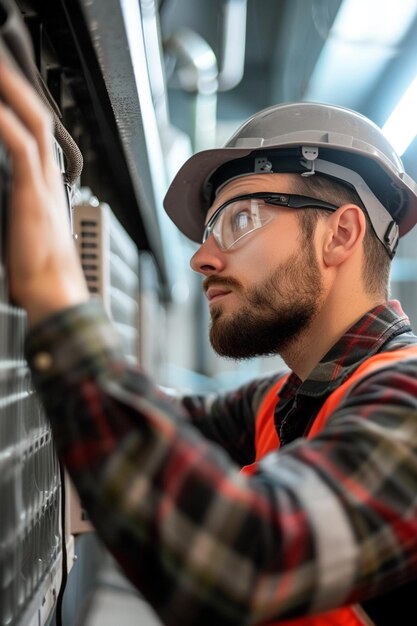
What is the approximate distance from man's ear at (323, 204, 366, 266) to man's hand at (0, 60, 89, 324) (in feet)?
2.45

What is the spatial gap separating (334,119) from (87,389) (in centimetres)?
93

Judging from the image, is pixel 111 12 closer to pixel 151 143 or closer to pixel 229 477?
pixel 151 143

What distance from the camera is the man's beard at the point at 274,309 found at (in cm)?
124

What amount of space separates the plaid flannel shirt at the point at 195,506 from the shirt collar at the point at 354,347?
41cm

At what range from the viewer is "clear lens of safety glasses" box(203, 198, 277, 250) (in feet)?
4.15

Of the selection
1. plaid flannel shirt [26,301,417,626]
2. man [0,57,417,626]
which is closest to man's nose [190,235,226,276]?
man [0,57,417,626]

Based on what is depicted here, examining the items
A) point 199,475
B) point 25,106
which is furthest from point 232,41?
point 199,475

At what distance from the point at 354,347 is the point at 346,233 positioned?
282mm

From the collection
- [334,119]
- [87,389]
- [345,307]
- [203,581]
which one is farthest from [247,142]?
[203,581]

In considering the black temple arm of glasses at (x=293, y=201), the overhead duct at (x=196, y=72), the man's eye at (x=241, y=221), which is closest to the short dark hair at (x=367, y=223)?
the black temple arm of glasses at (x=293, y=201)

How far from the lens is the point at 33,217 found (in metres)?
0.65

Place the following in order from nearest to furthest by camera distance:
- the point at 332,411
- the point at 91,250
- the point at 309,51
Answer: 1. the point at 332,411
2. the point at 91,250
3. the point at 309,51

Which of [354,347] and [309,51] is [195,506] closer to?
[354,347]

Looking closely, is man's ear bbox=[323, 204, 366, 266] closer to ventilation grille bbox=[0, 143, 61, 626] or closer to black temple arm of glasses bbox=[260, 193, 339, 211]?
black temple arm of glasses bbox=[260, 193, 339, 211]
